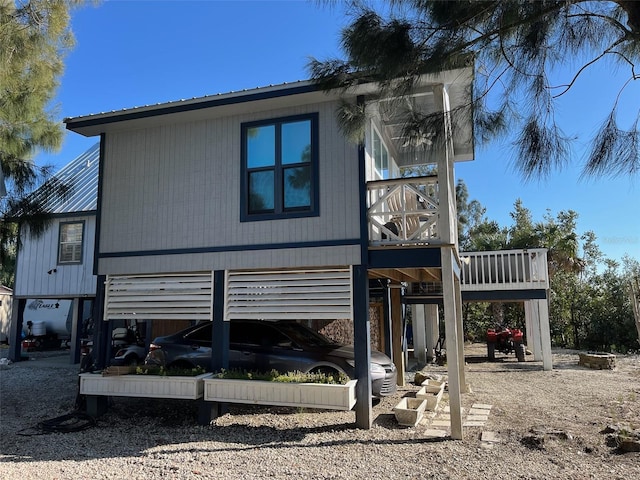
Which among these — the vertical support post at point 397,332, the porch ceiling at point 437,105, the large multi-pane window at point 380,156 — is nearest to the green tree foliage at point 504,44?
the porch ceiling at point 437,105

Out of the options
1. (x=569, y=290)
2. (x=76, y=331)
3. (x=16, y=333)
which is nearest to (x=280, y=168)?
(x=76, y=331)

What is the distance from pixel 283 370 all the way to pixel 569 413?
4.63 m

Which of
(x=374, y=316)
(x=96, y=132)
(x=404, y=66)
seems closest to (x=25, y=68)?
(x=96, y=132)

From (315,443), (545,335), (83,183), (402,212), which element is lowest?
(315,443)

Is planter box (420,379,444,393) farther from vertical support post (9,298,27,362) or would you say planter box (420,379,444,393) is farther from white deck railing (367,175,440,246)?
vertical support post (9,298,27,362)

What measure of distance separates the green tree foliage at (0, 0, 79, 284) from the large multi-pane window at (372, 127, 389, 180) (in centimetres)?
513

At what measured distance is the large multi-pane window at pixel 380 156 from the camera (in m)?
8.64

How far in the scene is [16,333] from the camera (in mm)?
15719

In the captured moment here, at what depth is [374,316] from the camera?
14.9m

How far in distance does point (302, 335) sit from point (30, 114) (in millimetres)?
6088

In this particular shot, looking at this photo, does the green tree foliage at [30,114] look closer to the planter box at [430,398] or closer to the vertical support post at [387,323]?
the vertical support post at [387,323]

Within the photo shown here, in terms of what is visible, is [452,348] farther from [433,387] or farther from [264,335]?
[264,335]

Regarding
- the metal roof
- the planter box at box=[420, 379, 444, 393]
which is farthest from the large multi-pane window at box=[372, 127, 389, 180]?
the metal roof

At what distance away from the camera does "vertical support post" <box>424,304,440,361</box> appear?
16.3 meters
